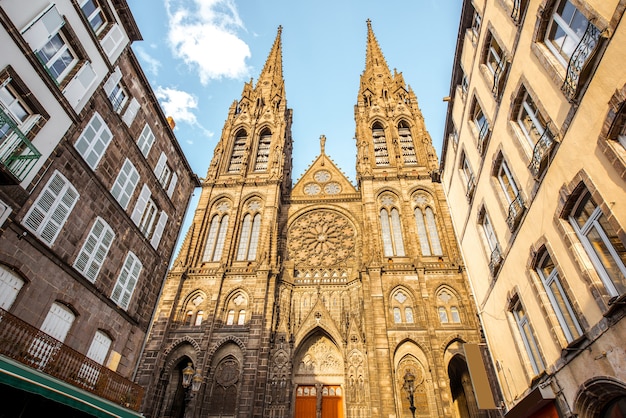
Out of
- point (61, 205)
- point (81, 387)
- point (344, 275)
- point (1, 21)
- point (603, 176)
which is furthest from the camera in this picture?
point (344, 275)

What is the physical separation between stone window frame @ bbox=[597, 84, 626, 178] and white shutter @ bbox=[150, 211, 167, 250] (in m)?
12.6

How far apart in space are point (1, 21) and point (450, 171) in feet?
46.0

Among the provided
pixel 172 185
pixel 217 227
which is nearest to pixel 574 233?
pixel 172 185

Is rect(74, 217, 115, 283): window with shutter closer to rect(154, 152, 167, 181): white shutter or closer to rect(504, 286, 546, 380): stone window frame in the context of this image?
rect(154, 152, 167, 181): white shutter

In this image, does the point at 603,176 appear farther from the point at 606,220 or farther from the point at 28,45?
the point at 28,45

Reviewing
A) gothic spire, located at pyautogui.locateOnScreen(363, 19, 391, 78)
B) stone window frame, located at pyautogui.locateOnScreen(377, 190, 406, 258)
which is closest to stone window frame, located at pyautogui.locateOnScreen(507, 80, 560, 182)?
stone window frame, located at pyautogui.locateOnScreen(377, 190, 406, 258)

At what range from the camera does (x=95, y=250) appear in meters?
10.2

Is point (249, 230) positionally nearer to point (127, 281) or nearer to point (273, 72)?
point (127, 281)

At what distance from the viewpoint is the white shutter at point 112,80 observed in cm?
1085

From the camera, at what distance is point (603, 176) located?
5570 mm

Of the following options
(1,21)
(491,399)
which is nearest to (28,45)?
(1,21)

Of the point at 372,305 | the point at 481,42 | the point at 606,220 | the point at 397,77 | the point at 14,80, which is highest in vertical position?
the point at 397,77

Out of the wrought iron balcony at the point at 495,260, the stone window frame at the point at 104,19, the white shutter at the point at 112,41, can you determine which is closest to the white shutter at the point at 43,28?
the stone window frame at the point at 104,19

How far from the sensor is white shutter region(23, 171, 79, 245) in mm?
8281
